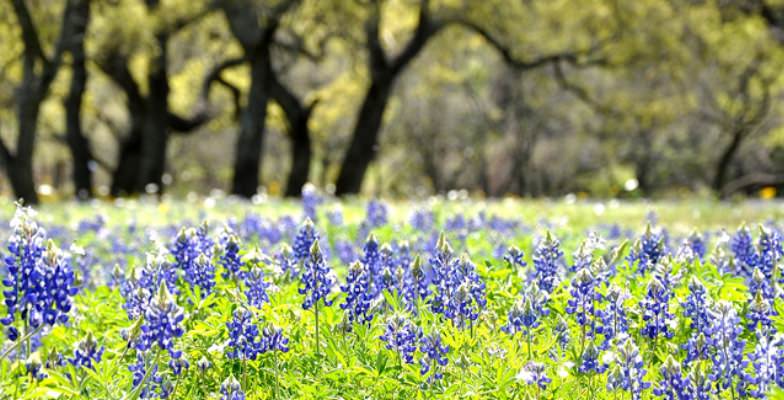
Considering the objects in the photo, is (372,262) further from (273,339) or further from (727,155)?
(727,155)

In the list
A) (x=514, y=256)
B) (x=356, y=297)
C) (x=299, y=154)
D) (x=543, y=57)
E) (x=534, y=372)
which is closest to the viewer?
(x=534, y=372)

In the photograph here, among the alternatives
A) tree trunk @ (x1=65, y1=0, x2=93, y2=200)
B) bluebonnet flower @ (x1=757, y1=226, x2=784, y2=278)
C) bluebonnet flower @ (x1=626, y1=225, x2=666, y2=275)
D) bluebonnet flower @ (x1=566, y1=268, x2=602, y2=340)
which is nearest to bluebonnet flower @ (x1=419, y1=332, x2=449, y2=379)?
bluebonnet flower @ (x1=566, y1=268, x2=602, y2=340)

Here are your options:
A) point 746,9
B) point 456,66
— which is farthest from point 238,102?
point 746,9

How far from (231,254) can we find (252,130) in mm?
18398

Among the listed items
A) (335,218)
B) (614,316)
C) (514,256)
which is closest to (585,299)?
(614,316)

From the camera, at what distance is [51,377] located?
2.91m

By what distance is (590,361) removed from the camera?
10.7 feet

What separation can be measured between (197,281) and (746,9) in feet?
55.0

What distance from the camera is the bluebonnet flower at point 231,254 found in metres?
4.20

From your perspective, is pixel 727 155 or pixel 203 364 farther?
pixel 727 155

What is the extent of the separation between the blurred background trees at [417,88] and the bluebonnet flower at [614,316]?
451 inches

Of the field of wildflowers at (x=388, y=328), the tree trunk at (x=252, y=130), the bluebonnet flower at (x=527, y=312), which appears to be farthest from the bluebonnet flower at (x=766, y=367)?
the tree trunk at (x=252, y=130)

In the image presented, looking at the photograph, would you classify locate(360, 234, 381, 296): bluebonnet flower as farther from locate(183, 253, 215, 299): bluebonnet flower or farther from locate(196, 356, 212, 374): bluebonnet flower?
locate(196, 356, 212, 374): bluebonnet flower

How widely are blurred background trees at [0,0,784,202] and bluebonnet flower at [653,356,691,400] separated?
12.2 metres
